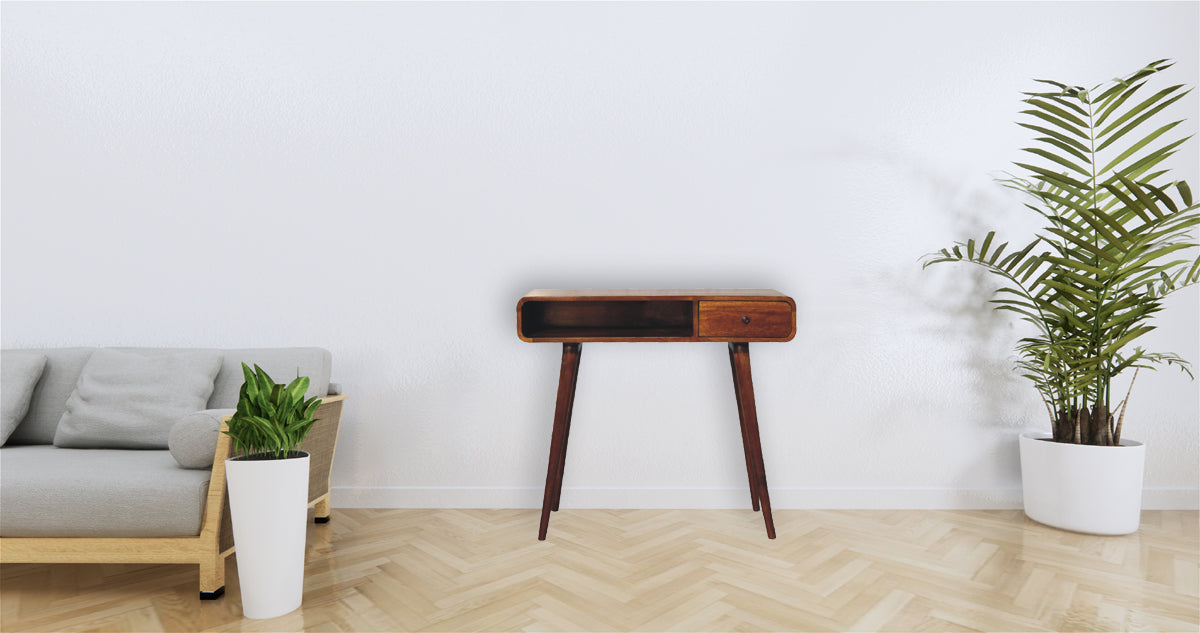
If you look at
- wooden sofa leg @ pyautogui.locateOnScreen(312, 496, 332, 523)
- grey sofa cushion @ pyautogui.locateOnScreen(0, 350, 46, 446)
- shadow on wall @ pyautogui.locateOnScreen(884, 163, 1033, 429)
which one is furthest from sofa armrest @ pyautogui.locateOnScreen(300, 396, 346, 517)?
shadow on wall @ pyautogui.locateOnScreen(884, 163, 1033, 429)

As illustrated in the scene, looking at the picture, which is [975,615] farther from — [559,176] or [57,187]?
[57,187]

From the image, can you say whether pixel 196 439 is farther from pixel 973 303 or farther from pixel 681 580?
pixel 973 303

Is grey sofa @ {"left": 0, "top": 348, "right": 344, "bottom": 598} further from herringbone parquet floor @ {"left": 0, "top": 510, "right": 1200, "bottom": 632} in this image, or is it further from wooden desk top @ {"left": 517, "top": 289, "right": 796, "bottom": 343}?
wooden desk top @ {"left": 517, "top": 289, "right": 796, "bottom": 343}

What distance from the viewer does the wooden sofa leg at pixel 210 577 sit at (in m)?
1.78

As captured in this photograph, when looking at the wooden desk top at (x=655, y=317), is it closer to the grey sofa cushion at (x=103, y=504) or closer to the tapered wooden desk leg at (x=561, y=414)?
the tapered wooden desk leg at (x=561, y=414)

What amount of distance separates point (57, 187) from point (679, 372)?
285cm

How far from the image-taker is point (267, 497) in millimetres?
1663

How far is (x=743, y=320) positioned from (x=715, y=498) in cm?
88

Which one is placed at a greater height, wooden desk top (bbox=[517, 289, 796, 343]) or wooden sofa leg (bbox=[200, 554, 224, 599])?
wooden desk top (bbox=[517, 289, 796, 343])

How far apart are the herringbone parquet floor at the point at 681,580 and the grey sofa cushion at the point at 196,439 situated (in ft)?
1.31

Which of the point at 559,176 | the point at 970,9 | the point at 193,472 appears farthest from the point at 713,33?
the point at 193,472

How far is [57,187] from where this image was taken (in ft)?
9.11

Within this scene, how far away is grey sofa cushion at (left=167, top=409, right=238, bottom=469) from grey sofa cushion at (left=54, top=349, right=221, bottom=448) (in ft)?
1.62

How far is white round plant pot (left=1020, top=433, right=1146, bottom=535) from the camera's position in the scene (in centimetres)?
230
